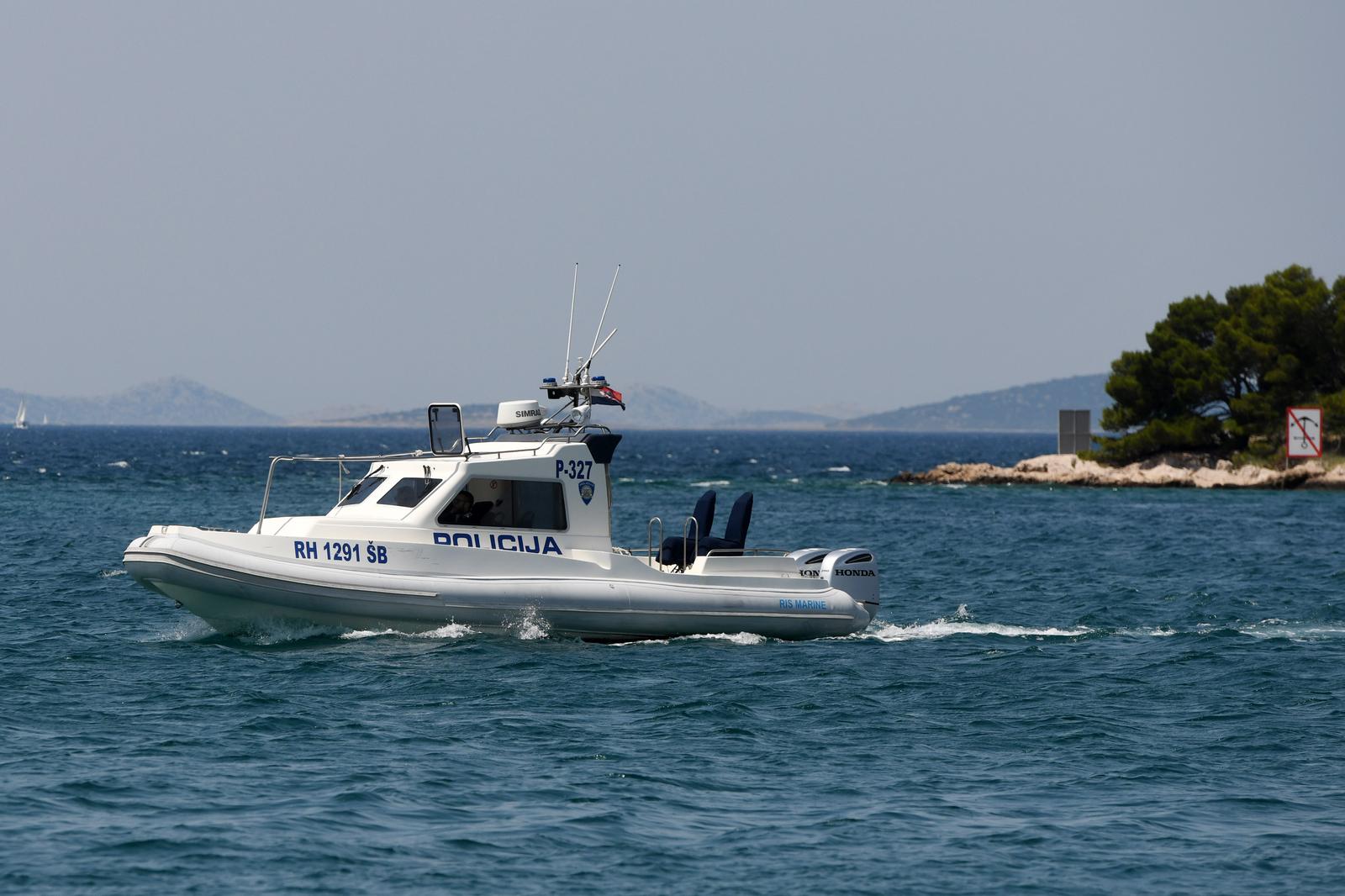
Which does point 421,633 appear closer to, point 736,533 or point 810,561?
point 736,533

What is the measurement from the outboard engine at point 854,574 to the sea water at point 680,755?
29.3 inches

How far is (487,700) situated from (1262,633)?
467 inches

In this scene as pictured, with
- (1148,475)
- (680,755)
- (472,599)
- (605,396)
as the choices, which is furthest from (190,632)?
(1148,475)

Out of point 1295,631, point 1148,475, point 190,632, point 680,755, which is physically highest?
point 1148,475

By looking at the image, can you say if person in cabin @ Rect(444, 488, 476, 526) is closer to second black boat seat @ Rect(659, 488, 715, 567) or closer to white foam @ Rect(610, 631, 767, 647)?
white foam @ Rect(610, 631, 767, 647)

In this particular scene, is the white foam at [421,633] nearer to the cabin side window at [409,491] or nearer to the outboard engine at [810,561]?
the cabin side window at [409,491]

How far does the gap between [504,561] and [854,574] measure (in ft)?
15.9

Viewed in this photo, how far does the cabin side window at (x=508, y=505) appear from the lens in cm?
1809

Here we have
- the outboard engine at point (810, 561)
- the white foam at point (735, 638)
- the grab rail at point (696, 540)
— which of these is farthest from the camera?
the outboard engine at point (810, 561)

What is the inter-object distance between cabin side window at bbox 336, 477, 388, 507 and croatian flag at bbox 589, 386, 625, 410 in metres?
3.02

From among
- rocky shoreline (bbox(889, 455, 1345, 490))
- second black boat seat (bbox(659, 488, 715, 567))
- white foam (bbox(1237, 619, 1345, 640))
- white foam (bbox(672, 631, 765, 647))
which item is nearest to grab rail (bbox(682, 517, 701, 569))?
second black boat seat (bbox(659, 488, 715, 567))

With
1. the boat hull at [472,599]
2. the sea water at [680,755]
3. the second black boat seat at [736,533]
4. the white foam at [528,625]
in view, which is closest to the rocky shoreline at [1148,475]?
the sea water at [680,755]

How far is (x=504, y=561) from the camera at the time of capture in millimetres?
18125

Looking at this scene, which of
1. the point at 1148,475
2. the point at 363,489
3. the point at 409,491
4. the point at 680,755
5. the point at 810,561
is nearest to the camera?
the point at 680,755
